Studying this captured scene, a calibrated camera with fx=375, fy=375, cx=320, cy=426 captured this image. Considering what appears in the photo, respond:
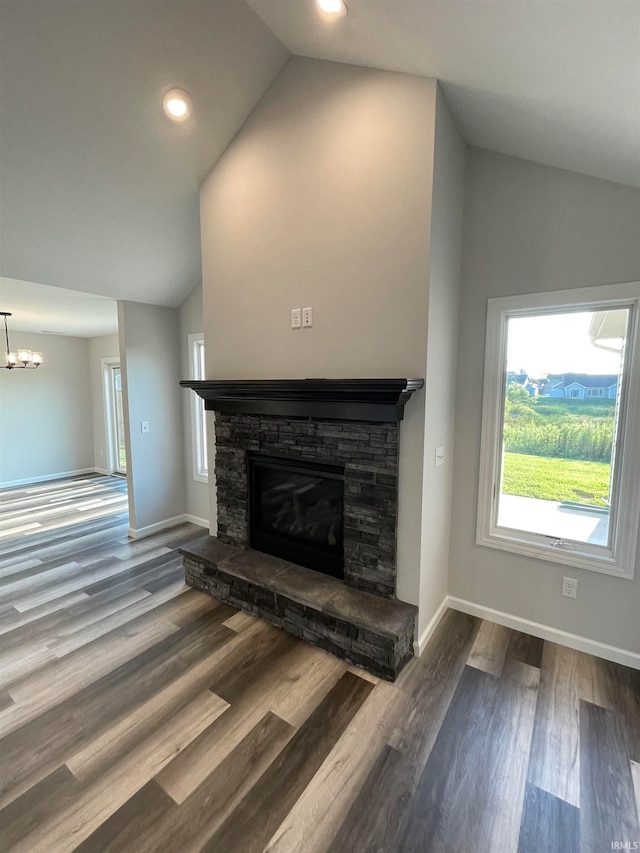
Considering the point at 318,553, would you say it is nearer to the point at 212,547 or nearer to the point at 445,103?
the point at 212,547

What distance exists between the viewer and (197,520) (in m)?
4.34

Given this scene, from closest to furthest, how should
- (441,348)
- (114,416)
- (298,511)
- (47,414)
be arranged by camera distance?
(441,348)
(298,511)
(47,414)
(114,416)

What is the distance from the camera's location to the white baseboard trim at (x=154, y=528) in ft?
13.0

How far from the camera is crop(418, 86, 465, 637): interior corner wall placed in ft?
6.59

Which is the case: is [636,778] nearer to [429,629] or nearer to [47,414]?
[429,629]

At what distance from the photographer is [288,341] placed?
2498mm

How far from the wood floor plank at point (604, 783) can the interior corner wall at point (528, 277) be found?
0.55m

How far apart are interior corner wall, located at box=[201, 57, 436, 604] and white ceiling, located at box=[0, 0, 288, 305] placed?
233 millimetres

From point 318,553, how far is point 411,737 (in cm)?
110

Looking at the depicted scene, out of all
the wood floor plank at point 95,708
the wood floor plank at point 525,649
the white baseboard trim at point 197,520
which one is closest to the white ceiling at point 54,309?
the white baseboard trim at point 197,520

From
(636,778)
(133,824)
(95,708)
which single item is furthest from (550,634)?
(95,708)

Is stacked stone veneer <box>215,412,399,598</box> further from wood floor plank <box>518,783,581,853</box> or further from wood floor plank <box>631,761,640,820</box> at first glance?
wood floor plank <box>631,761,640,820</box>

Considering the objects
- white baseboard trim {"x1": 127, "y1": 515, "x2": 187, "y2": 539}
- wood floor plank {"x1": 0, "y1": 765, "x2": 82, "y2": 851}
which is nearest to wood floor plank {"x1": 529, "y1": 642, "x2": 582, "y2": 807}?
wood floor plank {"x1": 0, "y1": 765, "x2": 82, "y2": 851}

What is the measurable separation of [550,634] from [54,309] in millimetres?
5627
